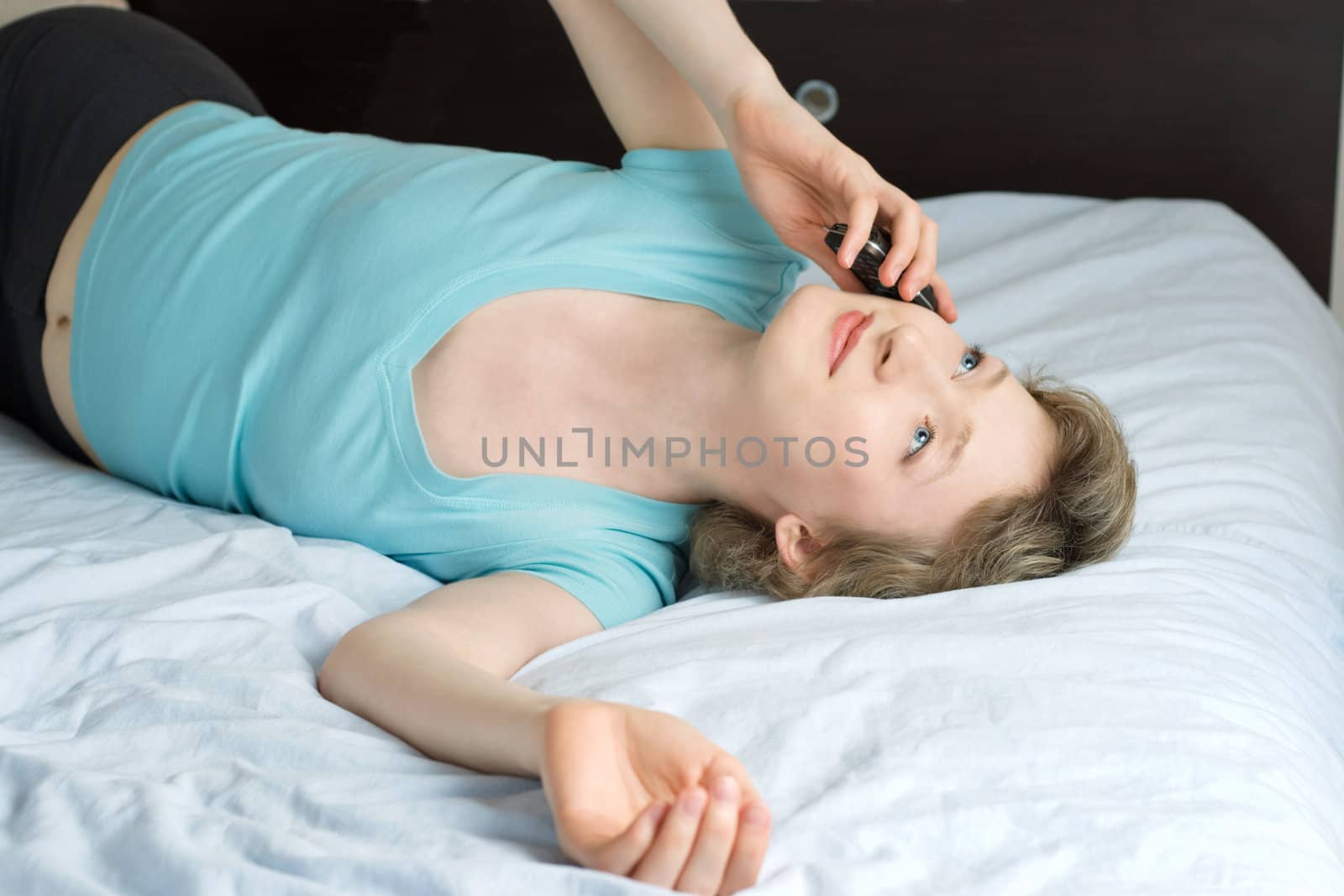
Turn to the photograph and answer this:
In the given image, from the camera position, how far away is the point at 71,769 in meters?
0.77

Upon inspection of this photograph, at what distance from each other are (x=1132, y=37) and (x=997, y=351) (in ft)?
2.64

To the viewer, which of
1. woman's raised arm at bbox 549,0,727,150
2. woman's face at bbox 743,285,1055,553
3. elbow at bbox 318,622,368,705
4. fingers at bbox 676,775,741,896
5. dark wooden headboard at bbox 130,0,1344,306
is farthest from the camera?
dark wooden headboard at bbox 130,0,1344,306

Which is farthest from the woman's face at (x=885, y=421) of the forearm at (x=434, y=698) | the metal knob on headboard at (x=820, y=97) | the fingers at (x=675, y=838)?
the metal knob on headboard at (x=820, y=97)

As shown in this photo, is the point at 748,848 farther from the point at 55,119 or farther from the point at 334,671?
the point at 55,119

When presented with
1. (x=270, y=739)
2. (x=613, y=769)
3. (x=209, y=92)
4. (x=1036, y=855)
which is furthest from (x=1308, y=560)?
(x=209, y=92)

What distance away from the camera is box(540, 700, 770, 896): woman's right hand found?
668 mm

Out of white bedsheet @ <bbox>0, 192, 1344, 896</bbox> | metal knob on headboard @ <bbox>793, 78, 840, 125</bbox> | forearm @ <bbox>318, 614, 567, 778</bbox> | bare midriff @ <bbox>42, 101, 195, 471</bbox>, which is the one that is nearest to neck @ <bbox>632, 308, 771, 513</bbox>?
white bedsheet @ <bbox>0, 192, 1344, 896</bbox>

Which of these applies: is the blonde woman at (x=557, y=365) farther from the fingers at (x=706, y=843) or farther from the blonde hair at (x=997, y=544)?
the fingers at (x=706, y=843)

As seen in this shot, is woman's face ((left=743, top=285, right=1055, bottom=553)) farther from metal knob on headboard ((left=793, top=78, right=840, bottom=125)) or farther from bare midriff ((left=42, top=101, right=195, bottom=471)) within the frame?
metal knob on headboard ((left=793, top=78, right=840, bottom=125))

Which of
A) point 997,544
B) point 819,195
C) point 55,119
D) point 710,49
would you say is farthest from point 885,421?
point 55,119

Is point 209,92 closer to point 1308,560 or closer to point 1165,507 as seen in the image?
point 1165,507

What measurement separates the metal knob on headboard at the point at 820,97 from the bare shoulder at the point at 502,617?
4.10ft

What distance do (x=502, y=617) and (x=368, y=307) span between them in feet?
1.20

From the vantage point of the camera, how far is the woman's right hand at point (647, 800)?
0.67 meters
